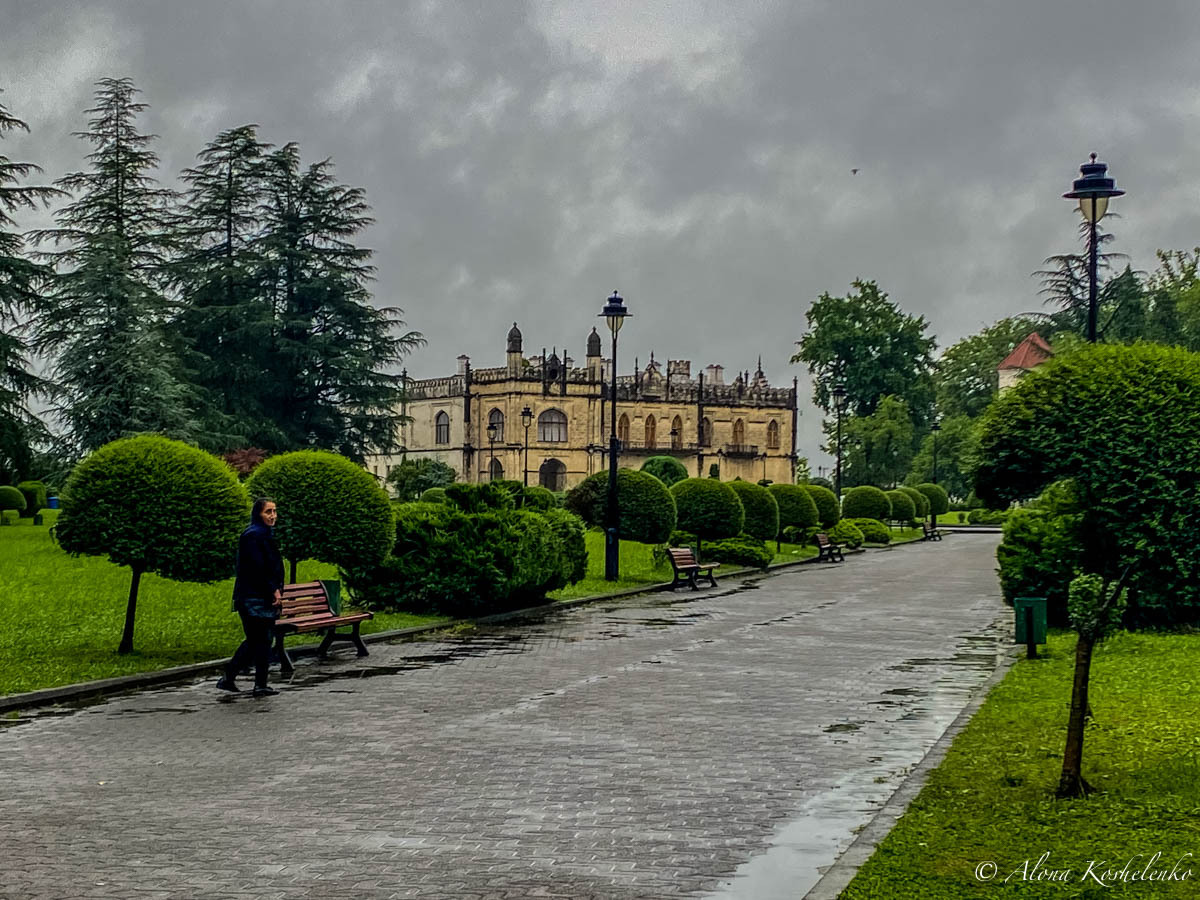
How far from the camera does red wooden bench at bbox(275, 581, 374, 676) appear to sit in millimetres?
13812

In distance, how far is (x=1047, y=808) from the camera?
7.40 meters

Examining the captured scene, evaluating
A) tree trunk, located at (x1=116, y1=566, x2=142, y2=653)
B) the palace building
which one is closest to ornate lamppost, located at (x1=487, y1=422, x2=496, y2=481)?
the palace building

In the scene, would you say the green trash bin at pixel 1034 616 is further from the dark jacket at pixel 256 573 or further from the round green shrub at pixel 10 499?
the round green shrub at pixel 10 499

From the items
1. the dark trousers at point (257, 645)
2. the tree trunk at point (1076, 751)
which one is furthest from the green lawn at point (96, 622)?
the tree trunk at point (1076, 751)

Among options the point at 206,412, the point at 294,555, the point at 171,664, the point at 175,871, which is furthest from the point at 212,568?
the point at 206,412

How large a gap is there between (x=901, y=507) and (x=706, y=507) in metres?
31.3

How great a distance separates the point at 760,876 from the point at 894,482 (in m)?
78.6

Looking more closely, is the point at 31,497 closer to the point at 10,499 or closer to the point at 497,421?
the point at 10,499

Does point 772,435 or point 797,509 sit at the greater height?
point 772,435

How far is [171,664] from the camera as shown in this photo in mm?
14156

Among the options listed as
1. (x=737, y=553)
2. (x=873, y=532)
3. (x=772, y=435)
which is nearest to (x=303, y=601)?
(x=737, y=553)

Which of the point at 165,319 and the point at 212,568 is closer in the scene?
the point at 212,568

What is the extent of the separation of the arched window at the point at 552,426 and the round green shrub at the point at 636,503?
54.1 meters

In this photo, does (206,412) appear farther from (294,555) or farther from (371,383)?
(294,555)
